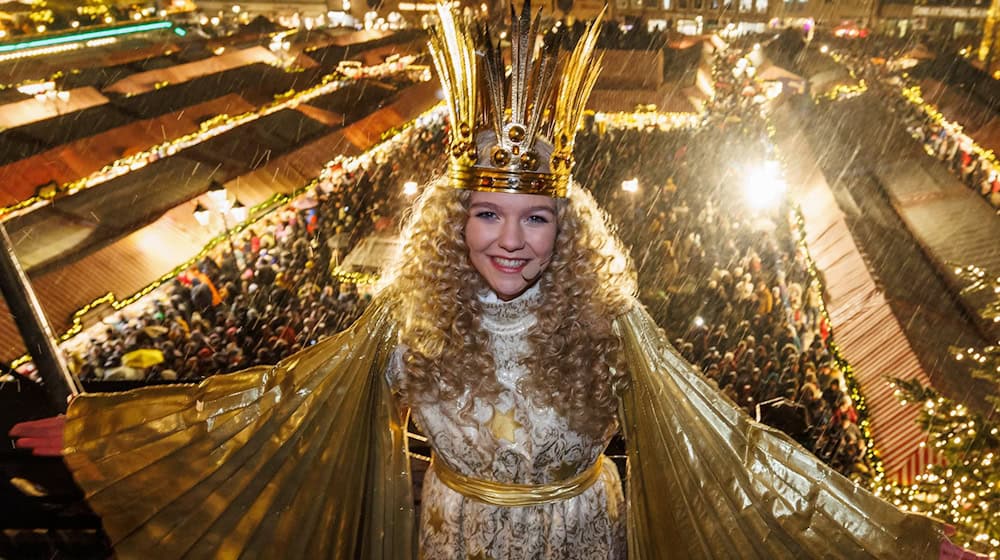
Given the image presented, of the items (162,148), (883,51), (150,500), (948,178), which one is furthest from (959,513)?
(883,51)

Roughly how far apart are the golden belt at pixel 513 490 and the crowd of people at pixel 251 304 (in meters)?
5.11

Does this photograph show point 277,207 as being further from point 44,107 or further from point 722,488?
point 722,488

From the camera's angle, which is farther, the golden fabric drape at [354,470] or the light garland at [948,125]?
the light garland at [948,125]

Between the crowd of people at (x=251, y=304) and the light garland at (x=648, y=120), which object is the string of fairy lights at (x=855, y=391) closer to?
the crowd of people at (x=251, y=304)

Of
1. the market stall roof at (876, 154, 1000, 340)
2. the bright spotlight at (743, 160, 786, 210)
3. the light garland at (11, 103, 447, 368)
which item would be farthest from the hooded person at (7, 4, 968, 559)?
the bright spotlight at (743, 160, 786, 210)

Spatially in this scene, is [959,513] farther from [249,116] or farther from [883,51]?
[883,51]

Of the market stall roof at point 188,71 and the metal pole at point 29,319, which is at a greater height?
the market stall roof at point 188,71

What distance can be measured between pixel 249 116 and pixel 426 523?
15.7 metres

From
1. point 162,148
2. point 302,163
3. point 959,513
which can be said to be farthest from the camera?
point 302,163

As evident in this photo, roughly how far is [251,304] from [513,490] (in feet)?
26.3

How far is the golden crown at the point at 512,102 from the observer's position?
204cm

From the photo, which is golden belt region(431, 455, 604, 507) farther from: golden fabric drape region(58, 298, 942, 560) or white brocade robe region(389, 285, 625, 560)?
golden fabric drape region(58, 298, 942, 560)

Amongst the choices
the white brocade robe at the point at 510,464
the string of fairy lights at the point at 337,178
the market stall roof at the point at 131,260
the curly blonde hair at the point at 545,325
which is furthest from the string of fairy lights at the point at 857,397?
the market stall roof at the point at 131,260

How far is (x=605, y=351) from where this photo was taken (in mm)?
2205
